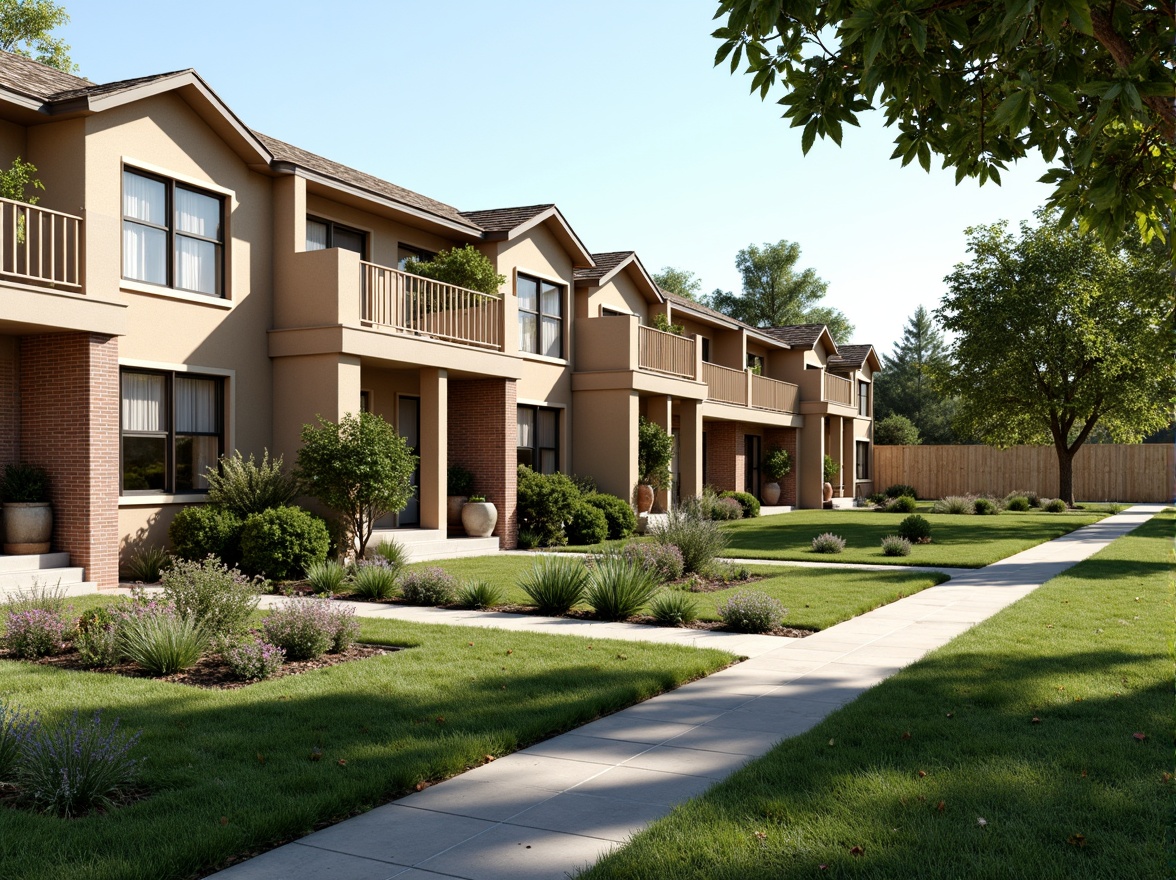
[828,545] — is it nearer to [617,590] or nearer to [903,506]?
[617,590]

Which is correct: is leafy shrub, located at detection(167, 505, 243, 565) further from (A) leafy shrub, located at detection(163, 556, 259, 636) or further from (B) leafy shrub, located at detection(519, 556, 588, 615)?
(A) leafy shrub, located at detection(163, 556, 259, 636)

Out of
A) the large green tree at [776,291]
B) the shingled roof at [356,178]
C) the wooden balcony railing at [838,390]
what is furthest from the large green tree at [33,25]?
the large green tree at [776,291]

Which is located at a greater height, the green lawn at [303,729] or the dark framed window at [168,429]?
the dark framed window at [168,429]

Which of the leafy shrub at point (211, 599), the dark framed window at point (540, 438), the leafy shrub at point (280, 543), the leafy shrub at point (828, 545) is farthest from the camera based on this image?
the dark framed window at point (540, 438)

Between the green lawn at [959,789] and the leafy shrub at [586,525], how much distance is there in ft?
45.1

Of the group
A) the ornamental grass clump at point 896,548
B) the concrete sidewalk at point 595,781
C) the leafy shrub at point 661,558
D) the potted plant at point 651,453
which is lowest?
the concrete sidewalk at point 595,781

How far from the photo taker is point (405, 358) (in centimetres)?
1822

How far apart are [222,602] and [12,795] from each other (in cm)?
396

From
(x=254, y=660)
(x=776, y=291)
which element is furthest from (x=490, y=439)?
(x=776, y=291)

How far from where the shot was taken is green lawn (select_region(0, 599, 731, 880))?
4.66 meters

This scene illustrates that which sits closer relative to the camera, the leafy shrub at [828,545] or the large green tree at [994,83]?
the large green tree at [994,83]

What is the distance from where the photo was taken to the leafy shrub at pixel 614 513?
23.1m

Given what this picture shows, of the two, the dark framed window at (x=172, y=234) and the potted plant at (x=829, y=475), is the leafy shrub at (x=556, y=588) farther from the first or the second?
the potted plant at (x=829, y=475)

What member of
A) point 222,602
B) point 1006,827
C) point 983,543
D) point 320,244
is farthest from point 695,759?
point 983,543
